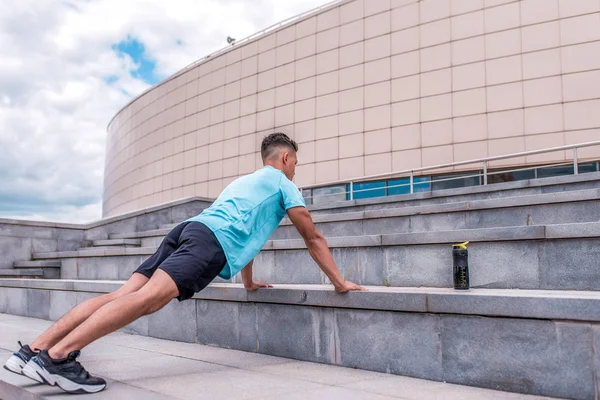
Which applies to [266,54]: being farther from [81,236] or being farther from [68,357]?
[68,357]

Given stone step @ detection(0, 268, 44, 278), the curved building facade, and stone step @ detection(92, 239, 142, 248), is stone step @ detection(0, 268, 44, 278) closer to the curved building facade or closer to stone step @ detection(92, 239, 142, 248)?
stone step @ detection(92, 239, 142, 248)

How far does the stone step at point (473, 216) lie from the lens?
6.53 meters

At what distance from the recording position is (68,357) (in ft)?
11.1

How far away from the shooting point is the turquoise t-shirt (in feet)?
13.2

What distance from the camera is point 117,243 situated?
11602 millimetres

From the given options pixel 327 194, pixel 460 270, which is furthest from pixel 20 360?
pixel 327 194

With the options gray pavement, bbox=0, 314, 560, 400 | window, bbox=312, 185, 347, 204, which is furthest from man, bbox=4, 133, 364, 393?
window, bbox=312, 185, 347, 204

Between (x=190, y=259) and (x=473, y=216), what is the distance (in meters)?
4.74

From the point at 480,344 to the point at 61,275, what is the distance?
31.2 feet

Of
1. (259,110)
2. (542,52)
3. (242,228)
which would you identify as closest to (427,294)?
(242,228)

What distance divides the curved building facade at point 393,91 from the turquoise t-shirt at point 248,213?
13.3 meters

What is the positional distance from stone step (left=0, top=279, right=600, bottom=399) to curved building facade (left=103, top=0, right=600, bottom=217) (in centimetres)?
1298

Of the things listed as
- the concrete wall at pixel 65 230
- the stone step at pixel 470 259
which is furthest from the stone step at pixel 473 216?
the concrete wall at pixel 65 230

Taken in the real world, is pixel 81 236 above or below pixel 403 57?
below
